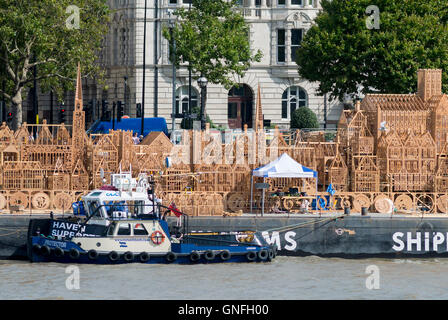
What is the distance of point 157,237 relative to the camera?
5034cm

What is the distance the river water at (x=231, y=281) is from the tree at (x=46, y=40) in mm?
33712

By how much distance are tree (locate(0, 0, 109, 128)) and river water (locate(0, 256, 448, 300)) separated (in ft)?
111

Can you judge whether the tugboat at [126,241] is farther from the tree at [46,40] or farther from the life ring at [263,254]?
the tree at [46,40]

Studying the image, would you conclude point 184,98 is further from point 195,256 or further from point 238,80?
point 195,256

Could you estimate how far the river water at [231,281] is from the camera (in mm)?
44469

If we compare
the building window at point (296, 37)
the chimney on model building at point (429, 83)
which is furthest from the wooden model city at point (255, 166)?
the building window at point (296, 37)

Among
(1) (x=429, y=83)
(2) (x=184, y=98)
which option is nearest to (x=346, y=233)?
(1) (x=429, y=83)

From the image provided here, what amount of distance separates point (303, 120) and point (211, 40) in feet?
26.5

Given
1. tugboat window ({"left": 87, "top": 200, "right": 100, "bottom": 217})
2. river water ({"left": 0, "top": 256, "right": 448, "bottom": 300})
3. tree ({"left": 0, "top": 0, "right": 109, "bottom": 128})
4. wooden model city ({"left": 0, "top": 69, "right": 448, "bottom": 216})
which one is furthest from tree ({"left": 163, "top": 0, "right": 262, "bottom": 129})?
river water ({"left": 0, "top": 256, "right": 448, "bottom": 300})

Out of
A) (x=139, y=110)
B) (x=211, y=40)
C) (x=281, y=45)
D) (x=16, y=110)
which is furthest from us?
(x=281, y=45)

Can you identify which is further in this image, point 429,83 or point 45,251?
point 429,83

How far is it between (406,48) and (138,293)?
37.5 m

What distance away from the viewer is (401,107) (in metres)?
61.0

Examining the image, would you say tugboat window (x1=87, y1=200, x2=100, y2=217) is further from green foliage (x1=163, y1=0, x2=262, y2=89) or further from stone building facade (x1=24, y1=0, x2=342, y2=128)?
stone building facade (x1=24, y1=0, x2=342, y2=128)
